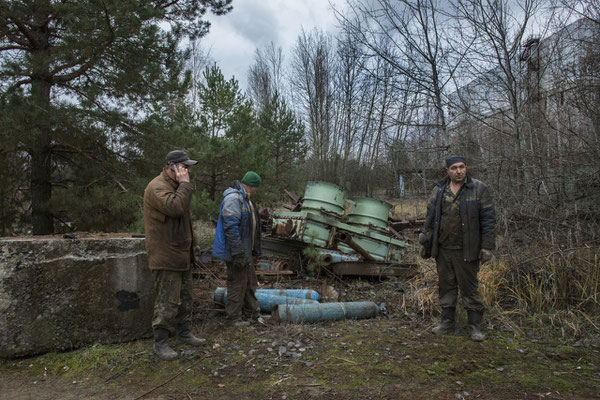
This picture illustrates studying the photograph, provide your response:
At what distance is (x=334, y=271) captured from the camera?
707cm

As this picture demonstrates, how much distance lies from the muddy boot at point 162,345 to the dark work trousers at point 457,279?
2.92 meters

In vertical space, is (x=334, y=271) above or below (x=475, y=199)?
below

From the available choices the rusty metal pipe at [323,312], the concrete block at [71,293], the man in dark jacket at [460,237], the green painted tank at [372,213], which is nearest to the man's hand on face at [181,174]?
the concrete block at [71,293]

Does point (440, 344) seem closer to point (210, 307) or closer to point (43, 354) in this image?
point (210, 307)

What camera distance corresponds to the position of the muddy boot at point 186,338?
402cm

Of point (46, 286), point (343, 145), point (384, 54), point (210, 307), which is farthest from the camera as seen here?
point (343, 145)

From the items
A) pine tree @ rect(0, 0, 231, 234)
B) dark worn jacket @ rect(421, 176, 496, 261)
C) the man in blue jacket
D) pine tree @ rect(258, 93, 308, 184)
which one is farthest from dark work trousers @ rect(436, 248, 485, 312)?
pine tree @ rect(258, 93, 308, 184)

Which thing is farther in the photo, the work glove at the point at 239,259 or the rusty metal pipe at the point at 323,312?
the rusty metal pipe at the point at 323,312

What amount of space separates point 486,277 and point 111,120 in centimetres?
663

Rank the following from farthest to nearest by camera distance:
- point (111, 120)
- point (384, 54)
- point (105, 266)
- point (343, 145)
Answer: point (343, 145) → point (384, 54) → point (111, 120) → point (105, 266)

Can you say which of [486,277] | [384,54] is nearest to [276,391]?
[486,277]

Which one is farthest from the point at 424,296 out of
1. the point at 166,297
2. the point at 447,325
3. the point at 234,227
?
the point at 166,297

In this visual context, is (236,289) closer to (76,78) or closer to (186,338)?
(186,338)

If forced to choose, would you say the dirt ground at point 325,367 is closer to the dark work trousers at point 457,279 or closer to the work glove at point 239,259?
the dark work trousers at point 457,279
